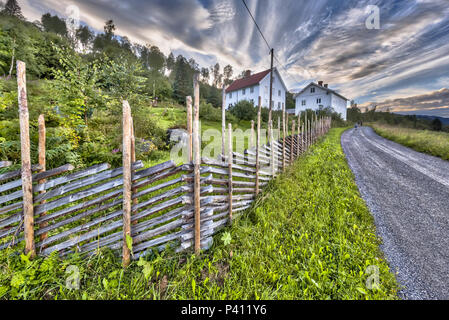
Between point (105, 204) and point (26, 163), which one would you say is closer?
A: point (26, 163)

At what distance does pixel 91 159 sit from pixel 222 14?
8.24 m

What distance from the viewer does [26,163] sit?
211 cm

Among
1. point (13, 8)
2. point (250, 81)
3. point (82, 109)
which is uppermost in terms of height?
point (13, 8)

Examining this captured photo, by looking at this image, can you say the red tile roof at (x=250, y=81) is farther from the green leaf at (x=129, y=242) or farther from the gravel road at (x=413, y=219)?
the green leaf at (x=129, y=242)

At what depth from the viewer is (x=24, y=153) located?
6.85ft

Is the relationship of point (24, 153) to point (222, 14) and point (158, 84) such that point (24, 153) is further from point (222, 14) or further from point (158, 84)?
point (158, 84)

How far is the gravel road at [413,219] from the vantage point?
2334 mm

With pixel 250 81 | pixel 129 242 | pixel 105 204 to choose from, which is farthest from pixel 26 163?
pixel 250 81

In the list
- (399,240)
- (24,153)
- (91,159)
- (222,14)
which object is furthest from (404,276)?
(222,14)

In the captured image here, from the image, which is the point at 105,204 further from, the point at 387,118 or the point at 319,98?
the point at 387,118

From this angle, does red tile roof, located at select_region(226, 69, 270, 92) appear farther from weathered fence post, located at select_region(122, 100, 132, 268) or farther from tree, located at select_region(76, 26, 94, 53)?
tree, located at select_region(76, 26, 94, 53)

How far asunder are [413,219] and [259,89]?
29.7 meters

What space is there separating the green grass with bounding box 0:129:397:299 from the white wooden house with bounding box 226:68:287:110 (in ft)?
92.5
